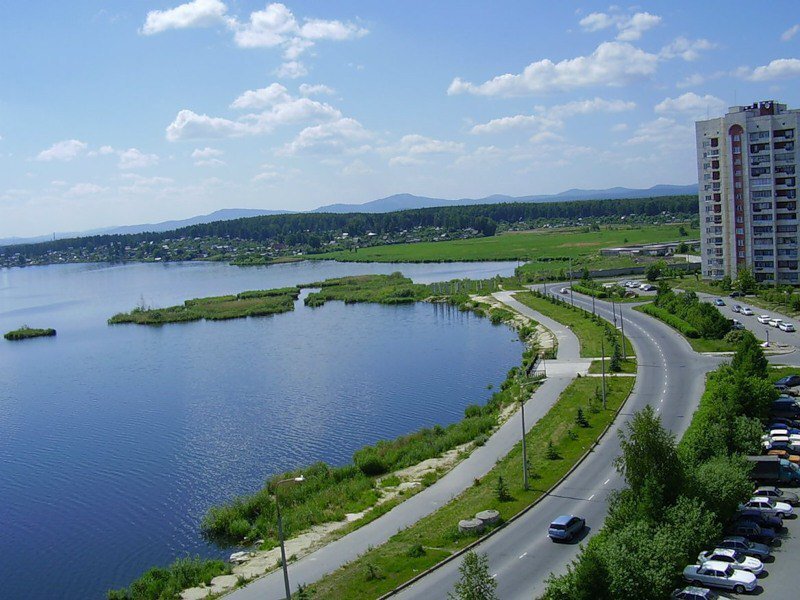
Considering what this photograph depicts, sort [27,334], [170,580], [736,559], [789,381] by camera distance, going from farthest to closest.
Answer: [27,334] → [789,381] → [170,580] → [736,559]

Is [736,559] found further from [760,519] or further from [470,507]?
[470,507]

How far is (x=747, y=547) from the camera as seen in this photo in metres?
21.7

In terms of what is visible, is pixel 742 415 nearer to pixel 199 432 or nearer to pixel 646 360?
pixel 646 360

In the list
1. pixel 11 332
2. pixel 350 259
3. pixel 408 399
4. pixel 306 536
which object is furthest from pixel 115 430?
pixel 350 259

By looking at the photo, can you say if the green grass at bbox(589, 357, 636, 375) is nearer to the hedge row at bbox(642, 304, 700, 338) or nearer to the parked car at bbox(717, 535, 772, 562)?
the hedge row at bbox(642, 304, 700, 338)

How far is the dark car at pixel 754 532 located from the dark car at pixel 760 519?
423mm

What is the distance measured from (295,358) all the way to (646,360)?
28.1 meters

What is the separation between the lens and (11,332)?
87.2m

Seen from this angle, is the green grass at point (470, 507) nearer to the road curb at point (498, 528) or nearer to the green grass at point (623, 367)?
the road curb at point (498, 528)

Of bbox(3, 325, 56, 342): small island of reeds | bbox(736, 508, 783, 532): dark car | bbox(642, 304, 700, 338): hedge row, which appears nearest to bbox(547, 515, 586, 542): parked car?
bbox(736, 508, 783, 532): dark car

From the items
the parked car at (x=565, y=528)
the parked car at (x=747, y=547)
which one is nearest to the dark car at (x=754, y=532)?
the parked car at (x=747, y=547)

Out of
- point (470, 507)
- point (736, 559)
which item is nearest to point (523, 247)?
point (470, 507)

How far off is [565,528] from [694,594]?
468cm

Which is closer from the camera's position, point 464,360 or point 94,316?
point 464,360
